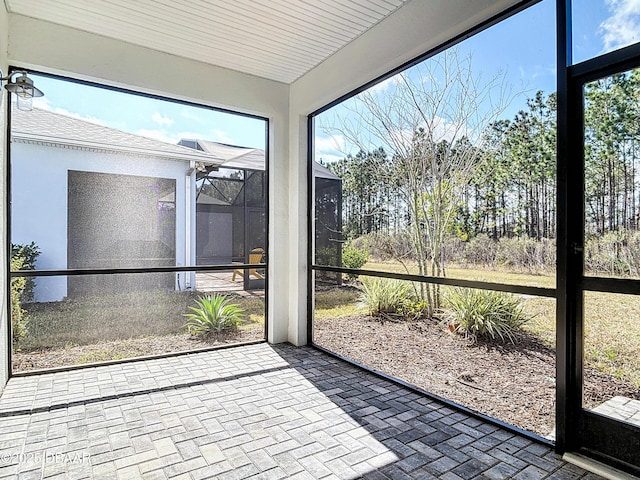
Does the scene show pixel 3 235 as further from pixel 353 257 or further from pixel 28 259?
pixel 353 257

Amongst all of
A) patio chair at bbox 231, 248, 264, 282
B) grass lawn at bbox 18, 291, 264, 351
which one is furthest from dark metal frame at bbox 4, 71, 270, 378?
grass lawn at bbox 18, 291, 264, 351

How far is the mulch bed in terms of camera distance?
95.0 inches

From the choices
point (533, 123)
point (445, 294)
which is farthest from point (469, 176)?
point (445, 294)

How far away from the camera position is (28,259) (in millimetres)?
3535

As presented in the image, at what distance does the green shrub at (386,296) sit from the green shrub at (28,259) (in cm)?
306

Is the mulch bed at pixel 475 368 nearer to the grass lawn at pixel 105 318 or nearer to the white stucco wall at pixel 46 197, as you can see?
the grass lawn at pixel 105 318

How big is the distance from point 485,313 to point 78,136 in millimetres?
3933

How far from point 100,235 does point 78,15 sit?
1930mm

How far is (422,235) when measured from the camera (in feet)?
10.5

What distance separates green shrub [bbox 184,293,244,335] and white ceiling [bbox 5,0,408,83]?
261 cm

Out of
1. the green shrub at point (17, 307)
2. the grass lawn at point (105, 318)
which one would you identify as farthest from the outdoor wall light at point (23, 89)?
the grass lawn at point (105, 318)

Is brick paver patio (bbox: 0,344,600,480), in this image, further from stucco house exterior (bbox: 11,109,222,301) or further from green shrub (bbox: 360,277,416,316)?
stucco house exterior (bbox: 11,109,222,301)

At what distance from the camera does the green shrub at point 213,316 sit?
436cm

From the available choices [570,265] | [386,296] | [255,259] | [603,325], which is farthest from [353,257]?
[603,325]
